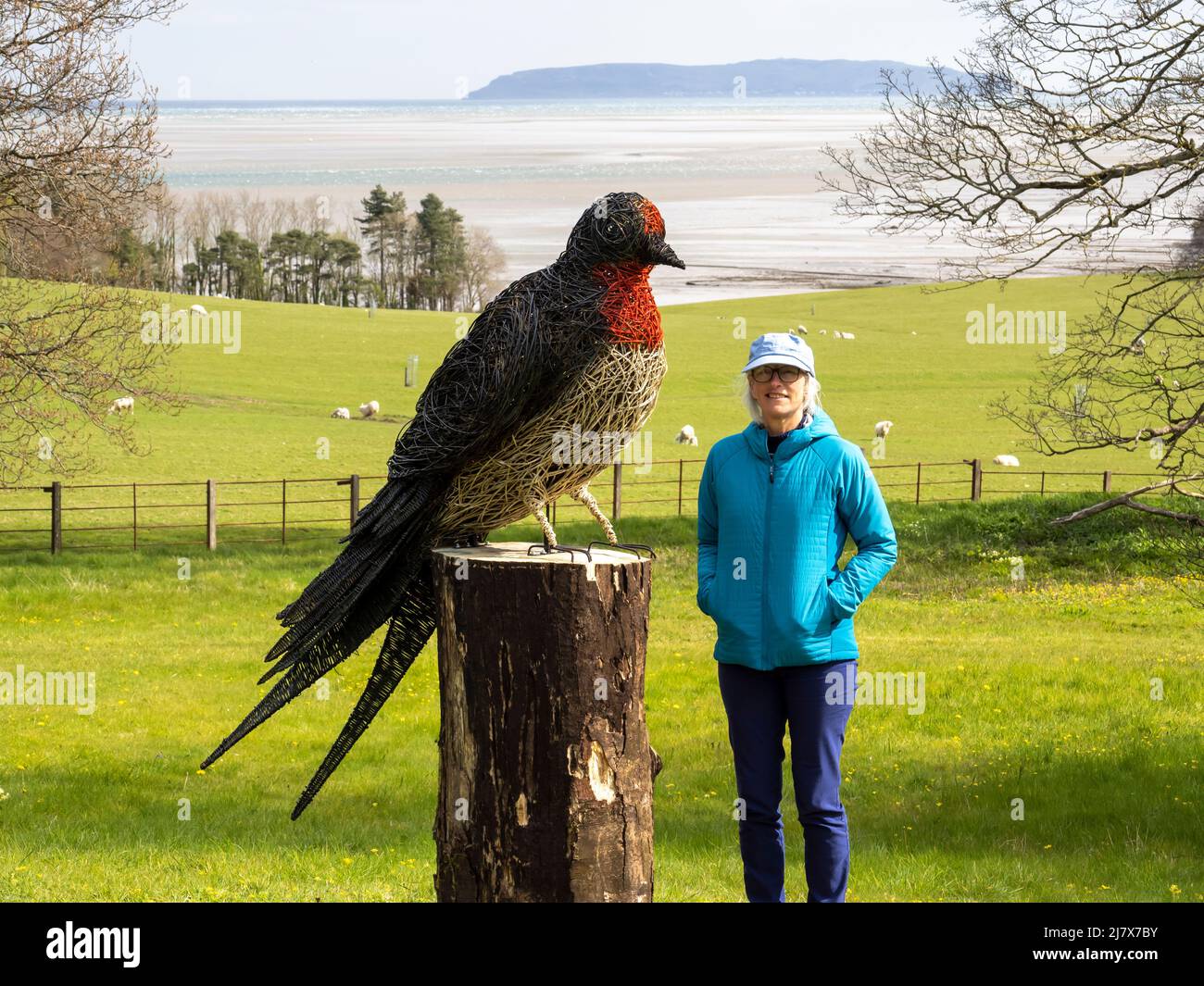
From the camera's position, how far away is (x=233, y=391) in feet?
133

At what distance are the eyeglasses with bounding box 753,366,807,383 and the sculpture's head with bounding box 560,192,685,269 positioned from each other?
980 millimetres

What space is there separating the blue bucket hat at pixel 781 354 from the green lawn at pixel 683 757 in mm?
3007

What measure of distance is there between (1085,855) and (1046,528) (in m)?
13.6

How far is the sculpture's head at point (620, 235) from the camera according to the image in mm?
5555

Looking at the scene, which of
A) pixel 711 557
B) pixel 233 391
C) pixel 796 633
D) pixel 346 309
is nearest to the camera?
pixel 796 633

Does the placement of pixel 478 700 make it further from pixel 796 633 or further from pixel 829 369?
pixel 829 369

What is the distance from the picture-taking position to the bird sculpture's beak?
18.4 feet

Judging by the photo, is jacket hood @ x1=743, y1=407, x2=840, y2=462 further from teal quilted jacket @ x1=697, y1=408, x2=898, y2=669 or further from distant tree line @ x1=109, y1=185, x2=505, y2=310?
distant tree line @ x1=109, y1=185, x2=505, y2=310

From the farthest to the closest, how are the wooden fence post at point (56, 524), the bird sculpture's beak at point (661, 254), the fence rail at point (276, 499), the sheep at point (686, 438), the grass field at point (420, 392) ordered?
1. the sheep at point (686, 438)
2. the grass field at point (420, 392)
3. the fence rail at point (276, 499)
4. the wooden fence post at point (56, 524)
5. the bird sculpture's beak at point (661, 254)

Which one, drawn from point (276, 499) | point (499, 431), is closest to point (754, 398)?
point (499, 431)

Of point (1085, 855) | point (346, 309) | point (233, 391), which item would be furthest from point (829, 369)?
point (1085, 855)

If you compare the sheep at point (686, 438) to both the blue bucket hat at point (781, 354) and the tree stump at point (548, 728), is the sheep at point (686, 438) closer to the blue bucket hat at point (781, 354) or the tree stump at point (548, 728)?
the blue bucket hat at point (781, 354)

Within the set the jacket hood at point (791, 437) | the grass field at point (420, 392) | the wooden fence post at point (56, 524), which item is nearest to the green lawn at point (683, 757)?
the wooden fence post at point (56, 524)

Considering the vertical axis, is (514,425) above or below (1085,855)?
above
